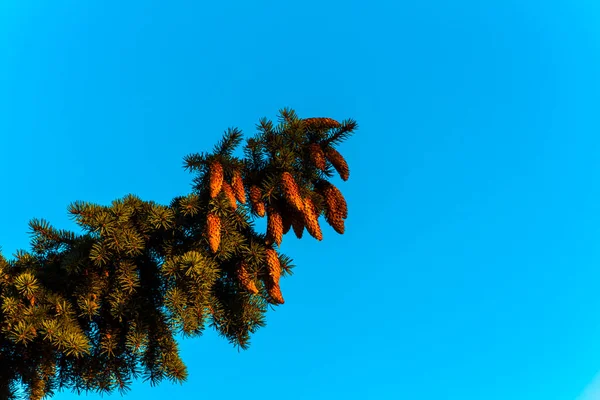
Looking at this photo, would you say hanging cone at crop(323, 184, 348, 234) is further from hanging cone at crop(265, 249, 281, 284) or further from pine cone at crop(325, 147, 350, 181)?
hanging cone at crop(265, 249, 281, 284)

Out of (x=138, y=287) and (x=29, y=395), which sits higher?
(x=138, y=287)

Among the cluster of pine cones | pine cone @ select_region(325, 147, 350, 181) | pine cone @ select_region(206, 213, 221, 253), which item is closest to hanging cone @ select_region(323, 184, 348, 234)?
the cluster of pine cones

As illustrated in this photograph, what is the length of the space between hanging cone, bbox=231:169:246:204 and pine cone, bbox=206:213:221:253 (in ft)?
0.80

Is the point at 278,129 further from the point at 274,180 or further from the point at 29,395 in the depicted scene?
the point at 29,395

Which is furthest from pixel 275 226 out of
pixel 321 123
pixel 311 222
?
pixel 321 123

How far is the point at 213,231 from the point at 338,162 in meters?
1.19

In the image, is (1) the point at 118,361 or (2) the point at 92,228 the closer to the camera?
(2) the point at 92,228

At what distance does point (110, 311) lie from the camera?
182 inches

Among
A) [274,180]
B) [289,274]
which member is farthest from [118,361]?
[274,180]

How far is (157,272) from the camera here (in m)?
4.88

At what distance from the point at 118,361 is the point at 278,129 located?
2266 millimetres

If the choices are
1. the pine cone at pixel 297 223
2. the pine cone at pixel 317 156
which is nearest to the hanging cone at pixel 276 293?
the pine cone at pixel 297 223

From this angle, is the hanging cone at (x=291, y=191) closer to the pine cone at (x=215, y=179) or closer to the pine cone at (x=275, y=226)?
the pine cone at (x=275, y=226)

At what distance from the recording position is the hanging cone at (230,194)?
452 centimetres
